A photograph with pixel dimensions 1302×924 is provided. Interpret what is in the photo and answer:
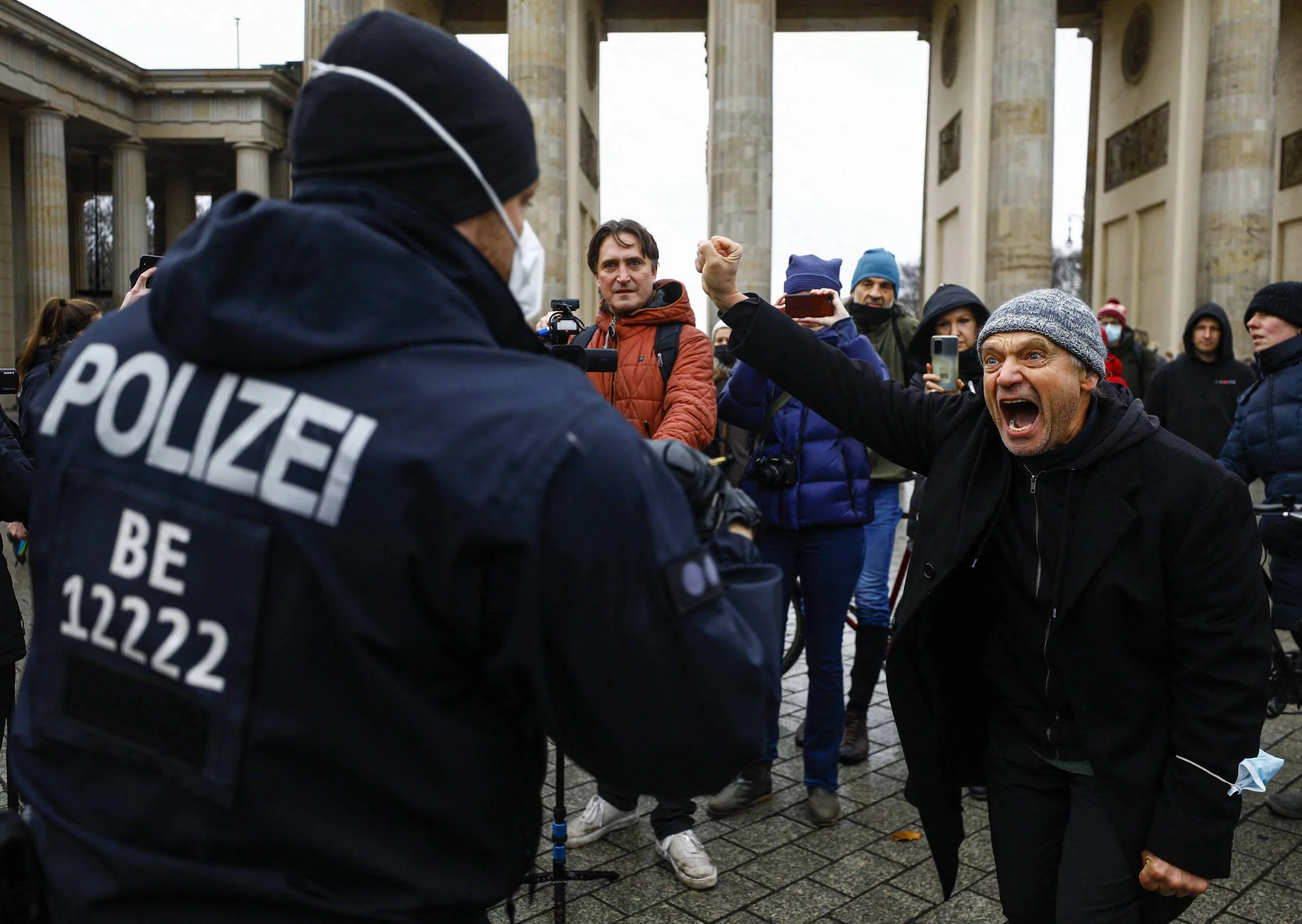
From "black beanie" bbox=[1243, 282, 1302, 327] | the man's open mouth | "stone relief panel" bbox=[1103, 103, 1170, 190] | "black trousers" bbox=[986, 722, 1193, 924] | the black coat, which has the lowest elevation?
"black trousers" bbox=[986, 722, 1193, 924]

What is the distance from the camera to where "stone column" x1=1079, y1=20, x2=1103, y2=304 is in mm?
27719

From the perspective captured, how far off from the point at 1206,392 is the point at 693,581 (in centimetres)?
786

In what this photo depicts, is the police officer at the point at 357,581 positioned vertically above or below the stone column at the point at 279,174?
below

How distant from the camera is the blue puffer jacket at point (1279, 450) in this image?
4.87m

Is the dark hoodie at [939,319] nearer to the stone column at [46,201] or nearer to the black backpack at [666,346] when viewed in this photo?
the black backpack at [666,346]

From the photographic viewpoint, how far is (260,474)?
1.17 metres

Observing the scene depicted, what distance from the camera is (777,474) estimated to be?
4.45m

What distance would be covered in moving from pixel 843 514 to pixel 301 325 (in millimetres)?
3470

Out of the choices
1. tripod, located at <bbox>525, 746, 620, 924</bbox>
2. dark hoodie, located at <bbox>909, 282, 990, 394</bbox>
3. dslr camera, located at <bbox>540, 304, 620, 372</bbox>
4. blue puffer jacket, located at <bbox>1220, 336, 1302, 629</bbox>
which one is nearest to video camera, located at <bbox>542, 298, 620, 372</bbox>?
dslr camera, located at <bbox>540, 304, 620, 372</bbox>

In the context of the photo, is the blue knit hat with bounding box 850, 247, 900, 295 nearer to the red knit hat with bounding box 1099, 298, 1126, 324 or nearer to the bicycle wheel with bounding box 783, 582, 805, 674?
the bicycle wheel with bounding box 783, 582, 805, 674

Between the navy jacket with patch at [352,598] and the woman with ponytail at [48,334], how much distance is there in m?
3.84

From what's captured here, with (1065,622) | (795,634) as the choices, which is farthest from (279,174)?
(1065,622)

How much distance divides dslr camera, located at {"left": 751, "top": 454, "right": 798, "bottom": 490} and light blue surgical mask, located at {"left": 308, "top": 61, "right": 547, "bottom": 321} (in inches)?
115

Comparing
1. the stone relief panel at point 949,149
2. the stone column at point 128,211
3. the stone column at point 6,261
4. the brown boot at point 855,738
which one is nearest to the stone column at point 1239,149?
the stone relief panel at point 949,149
